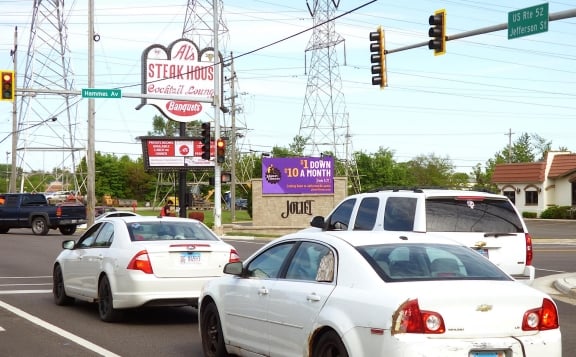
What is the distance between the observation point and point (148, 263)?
40.0 feet

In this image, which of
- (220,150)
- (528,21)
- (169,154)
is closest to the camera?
(528,21)

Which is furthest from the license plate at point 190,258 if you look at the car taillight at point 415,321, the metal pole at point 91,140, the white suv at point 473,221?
the metal pole at point 91,140

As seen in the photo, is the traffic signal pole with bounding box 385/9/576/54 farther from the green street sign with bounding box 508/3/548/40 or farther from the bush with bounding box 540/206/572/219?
the bush with bounding box 540/206/572/219

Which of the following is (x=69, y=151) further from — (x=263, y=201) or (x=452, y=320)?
(x=452, y=320)

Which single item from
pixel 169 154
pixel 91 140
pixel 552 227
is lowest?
pixel 552 227

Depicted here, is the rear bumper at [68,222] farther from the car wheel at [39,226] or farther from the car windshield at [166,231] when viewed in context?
the car windshield at [166,231]

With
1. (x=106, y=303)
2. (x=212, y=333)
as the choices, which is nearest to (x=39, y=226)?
(x=106, y=303)

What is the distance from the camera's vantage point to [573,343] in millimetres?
10852

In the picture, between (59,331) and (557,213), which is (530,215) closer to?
(557,213)

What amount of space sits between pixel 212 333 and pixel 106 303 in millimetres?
3720

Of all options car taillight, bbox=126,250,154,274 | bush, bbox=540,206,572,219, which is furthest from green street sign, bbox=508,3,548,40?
bush, bbox=540,206,572,219

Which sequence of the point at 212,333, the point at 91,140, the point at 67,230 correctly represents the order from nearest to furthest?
the point at 212,333 < the point at 67,230 < the point at 91,140

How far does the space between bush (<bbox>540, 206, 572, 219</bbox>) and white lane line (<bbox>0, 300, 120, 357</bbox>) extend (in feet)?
185

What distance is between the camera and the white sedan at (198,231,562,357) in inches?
256
